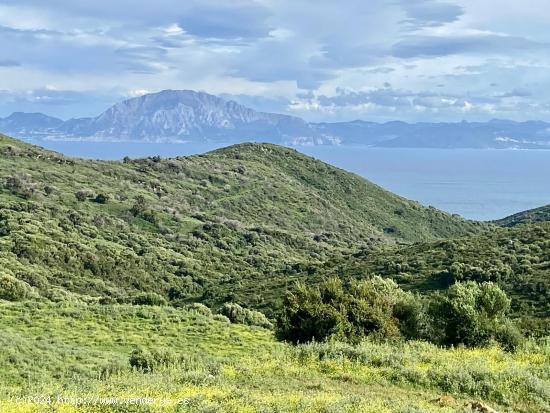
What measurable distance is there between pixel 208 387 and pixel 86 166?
11087cm

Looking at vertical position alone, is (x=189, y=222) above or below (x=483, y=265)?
above

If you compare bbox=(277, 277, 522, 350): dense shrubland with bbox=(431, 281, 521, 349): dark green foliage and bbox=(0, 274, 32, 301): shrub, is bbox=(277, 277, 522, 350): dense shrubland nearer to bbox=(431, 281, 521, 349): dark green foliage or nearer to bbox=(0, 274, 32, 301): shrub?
bbox=(431, 281, 521, 349): dark green foliage

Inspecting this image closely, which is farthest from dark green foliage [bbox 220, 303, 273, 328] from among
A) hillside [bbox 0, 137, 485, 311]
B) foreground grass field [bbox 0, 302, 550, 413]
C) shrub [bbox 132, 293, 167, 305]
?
foreground grass field [bbox 0, 302, 550, 413]

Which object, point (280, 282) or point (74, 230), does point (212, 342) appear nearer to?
point (280, 282)

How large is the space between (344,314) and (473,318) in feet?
16.9

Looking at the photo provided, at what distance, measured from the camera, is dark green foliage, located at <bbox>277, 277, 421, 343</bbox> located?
23.8 meters

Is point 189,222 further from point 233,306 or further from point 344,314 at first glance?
point 344,314

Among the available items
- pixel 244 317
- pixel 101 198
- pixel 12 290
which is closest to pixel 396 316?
pixel 244 317

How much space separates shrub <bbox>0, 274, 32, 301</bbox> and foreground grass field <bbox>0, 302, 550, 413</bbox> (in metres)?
10.6

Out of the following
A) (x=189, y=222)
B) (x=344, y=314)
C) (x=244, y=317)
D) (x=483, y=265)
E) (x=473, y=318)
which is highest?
(x=189, y=222)

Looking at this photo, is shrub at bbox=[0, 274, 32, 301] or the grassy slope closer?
shrub at bbox=[0, 274, 32, 301]

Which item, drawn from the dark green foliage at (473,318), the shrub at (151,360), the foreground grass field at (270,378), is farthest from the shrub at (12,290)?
the dark green foliage at (473,318)

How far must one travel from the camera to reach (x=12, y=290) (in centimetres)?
3769

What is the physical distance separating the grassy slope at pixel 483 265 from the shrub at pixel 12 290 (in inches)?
1139
